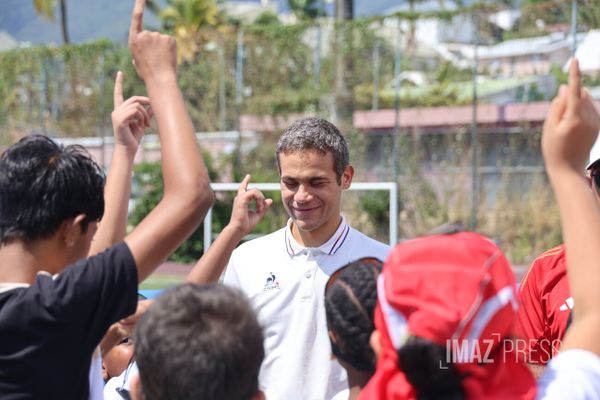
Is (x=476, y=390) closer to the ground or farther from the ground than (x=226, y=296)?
closer to the ground

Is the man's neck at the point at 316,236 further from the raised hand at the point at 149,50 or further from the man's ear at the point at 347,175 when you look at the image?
the raised hand at the point at 149,50

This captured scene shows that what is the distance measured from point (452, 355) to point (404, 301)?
165 millimetres

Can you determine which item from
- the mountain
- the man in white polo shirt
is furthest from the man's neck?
the mountain

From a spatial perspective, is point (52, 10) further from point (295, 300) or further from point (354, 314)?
point (354, 314)

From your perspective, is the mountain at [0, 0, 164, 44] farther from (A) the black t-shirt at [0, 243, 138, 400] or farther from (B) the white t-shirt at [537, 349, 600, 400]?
(B) the white t-shirt at [537, 349, 600, 400]

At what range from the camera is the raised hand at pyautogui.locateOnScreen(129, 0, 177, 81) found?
8.14 feet

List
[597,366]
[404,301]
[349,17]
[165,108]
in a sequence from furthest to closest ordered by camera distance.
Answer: [349,17]
[165,108]
[597,366]
[404,301]

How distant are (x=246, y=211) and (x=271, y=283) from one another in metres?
0.47

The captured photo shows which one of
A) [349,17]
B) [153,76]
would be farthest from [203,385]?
[349,17]

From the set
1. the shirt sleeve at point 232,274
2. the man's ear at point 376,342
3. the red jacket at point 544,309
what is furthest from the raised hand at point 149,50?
the red jacket at point 544,309

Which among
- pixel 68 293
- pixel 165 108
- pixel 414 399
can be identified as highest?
pixel 165 108

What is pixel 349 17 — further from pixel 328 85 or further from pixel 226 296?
pixel 226 296

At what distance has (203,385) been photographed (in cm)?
214

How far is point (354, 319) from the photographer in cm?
232
